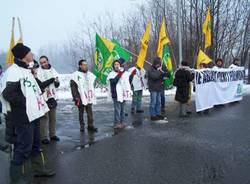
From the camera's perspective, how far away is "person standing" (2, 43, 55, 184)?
5.15m

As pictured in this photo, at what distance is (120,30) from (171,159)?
75.3 ft

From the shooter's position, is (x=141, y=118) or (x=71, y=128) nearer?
(x=71, y=128)

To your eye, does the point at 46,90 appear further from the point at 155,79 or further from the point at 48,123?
the point at 155,79

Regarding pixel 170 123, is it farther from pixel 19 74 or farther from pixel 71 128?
pixel 19 74

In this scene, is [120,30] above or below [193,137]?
above

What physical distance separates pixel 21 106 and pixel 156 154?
9.21ft

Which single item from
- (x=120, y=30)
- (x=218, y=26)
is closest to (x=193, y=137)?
(x=218, y=26)

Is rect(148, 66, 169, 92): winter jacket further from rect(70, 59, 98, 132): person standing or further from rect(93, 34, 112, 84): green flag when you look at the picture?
rect(70, 59, 98, 132): person standing

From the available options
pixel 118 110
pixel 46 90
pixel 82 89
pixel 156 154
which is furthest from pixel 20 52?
pixel 118 110

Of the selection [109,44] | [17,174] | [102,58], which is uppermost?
[109,44]

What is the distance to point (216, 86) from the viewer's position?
12.7 meters

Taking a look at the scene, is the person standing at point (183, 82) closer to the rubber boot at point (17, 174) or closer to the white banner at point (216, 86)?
the white banner at point (216, 86)

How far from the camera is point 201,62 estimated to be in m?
13.1

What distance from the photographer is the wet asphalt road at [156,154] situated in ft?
17.6
